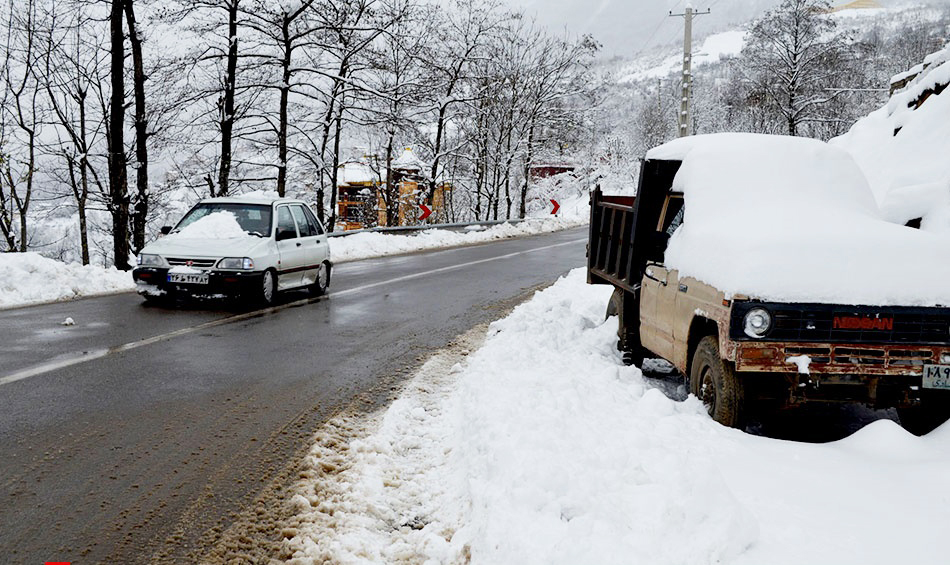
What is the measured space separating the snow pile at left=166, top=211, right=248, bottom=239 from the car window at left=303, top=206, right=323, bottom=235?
1.68 m

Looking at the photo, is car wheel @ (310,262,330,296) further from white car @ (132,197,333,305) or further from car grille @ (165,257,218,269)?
car grille @ (165,257,218,269)

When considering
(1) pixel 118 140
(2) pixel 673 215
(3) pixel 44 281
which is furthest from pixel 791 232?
(1) pixel 118 140

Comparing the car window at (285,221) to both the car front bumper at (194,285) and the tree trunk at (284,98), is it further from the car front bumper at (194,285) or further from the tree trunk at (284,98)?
the tree trunk at (284,98)

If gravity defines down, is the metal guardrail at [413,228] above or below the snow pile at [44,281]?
above

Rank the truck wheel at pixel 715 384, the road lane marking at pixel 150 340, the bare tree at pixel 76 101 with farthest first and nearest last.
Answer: the bare tree at pixel 76 101
the road lane marking at pixel 150 340
the truck wheel at pixel 715 384

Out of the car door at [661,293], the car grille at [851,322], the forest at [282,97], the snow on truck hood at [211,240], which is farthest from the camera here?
the forest at [282,97]

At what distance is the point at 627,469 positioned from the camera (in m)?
4.01

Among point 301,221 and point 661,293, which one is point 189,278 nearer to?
point 301,221

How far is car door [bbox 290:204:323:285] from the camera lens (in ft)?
42.5

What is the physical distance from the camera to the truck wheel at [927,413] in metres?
5.00

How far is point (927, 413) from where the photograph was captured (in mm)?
5137

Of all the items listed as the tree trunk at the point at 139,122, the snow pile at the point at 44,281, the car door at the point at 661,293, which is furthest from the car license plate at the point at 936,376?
the tree trunk at the point at 139,122

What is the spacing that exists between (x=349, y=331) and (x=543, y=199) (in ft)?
215

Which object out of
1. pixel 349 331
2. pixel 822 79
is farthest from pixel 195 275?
pixel 822 79
